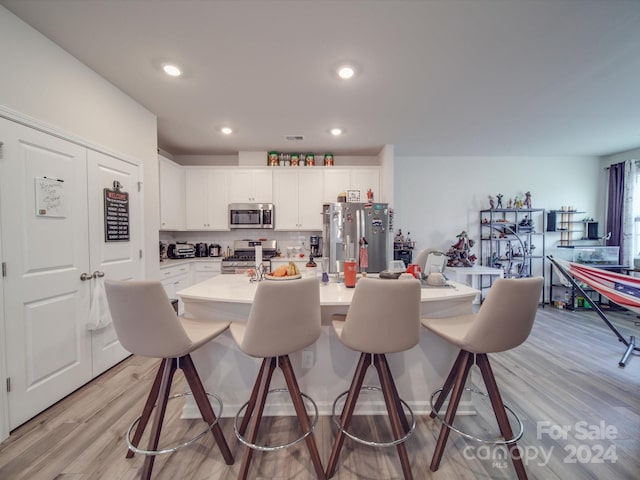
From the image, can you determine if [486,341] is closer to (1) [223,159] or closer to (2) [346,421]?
(2) [346,421]

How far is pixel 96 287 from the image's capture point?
2109 millimetres

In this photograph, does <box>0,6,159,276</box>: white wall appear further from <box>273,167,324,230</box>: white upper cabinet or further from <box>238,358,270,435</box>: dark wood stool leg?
<box>238,358,270,435</box>: dark wood stool leg

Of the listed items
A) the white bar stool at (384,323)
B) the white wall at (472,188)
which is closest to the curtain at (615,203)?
the white wall at (472,188)

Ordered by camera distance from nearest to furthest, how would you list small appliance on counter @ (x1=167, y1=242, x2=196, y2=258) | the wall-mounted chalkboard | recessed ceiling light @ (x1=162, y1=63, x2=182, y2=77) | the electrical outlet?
1. the electrical outlet
2. recessed ceiling light @ (x1=162, y1=63, x2=182, y2=77)
3. the wall-mounted chalkboard
4. small appliance on counter @ (x1=167, y1=242, x2=196, y2=258)

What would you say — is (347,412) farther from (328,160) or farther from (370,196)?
(328,160)

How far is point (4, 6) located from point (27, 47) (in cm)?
20

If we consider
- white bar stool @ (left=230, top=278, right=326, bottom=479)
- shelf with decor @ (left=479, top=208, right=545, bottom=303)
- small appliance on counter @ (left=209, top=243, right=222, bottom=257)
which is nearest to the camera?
white bar stool @ (left=230, top=278, right=326, bottom=479)

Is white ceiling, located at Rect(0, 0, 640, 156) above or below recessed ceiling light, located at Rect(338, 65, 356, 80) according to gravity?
above

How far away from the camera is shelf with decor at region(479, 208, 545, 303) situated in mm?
→ 4410

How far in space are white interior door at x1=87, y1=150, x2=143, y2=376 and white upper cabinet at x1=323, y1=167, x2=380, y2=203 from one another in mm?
2592

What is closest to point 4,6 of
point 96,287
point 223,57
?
point 223,57

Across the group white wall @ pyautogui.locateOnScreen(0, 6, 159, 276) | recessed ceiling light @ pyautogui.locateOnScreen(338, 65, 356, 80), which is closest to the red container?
recessed ceiling light @ pyautogui.locateOnScreen(338, 65, 356, 80)

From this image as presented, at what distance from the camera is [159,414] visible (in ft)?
4.05

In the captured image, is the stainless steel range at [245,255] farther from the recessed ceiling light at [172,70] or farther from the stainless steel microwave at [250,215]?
the recessed ceiling light at [172,70]
